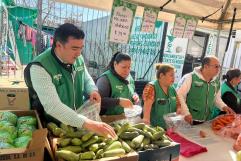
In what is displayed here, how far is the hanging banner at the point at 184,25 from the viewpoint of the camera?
3.26m

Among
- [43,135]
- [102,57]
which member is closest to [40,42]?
[102,57]

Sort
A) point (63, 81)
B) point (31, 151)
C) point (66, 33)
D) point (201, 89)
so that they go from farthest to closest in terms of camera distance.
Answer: point (201, 89)
point (63, 81)
point (66, 33)
point (31, 151)

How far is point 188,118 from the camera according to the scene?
2.58 meters

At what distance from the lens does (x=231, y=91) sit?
3508 mm

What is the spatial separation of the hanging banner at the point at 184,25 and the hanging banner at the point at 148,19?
0.42m

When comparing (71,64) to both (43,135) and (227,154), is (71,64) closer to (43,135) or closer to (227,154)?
(43,135)

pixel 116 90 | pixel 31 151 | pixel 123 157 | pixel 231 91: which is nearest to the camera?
Result: pixel 31 151

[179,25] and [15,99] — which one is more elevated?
[179,25]

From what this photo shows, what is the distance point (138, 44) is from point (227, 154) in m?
3.68

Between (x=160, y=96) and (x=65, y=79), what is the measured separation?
110 centimetres

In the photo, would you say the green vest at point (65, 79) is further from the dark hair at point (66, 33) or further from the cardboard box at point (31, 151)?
the cardboard box at point (31, 151)

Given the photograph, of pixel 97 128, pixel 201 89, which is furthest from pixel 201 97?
pixel 97 128

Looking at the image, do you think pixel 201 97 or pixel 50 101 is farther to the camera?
pixel 201 97

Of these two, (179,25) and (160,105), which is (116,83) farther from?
(179,25)
